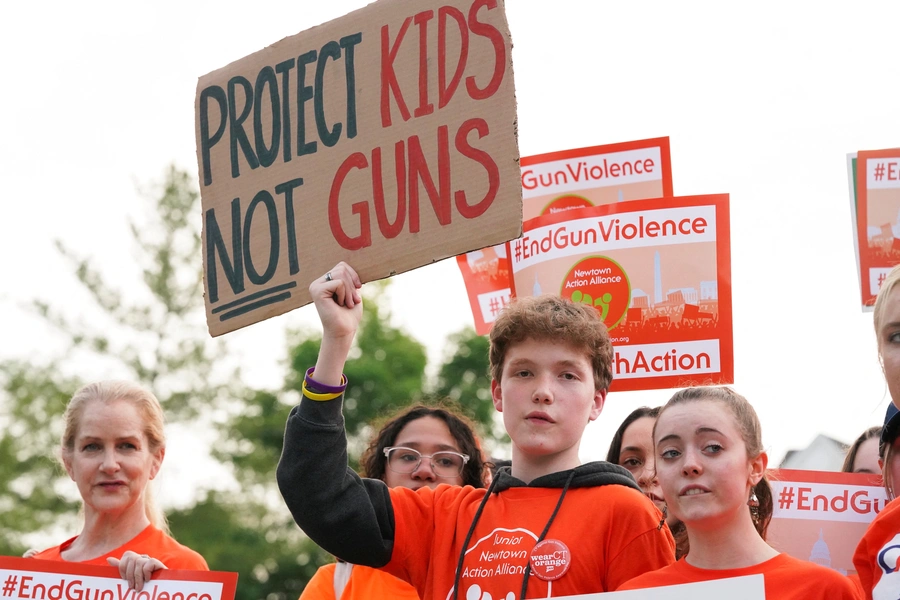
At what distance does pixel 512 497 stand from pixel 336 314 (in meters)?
0.69

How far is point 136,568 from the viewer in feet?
12.5

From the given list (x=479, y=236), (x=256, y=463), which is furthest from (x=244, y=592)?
(x=479, y=236)

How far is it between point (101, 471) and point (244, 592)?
66.4ft

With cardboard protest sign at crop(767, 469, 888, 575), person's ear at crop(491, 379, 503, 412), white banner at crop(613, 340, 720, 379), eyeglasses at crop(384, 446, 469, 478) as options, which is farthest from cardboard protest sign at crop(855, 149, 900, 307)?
person's ear at crop(491, 379, 503, 412)

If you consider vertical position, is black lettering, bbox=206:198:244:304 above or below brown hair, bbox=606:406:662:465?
above

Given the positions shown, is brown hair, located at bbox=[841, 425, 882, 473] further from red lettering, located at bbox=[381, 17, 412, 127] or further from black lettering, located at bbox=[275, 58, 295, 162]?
black lettering, located at bbox=[275, 58, 295, 162]

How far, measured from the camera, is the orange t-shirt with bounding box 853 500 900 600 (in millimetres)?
2729

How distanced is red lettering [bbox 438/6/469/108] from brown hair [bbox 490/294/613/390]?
637mm

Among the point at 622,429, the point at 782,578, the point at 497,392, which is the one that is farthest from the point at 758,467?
the point at 622,429

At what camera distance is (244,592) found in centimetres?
2353

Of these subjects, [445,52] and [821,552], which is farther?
[821,552]

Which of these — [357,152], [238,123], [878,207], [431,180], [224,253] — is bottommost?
[224,253]

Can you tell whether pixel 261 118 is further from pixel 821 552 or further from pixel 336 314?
pixel 821 552

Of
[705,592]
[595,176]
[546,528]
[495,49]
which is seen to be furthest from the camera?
[595,176]
